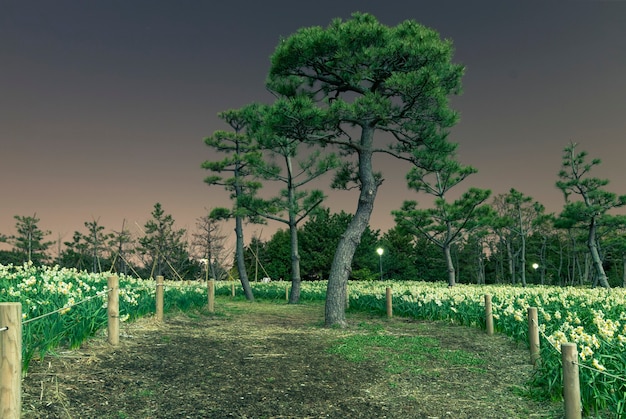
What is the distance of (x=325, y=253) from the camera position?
3669cm

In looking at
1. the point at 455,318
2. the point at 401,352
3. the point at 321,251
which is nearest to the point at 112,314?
the point at 401,352

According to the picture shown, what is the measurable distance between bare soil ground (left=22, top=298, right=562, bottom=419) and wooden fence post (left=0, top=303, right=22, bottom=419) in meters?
0.65

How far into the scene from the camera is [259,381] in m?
5.42

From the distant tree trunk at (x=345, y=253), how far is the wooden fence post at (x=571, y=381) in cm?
629

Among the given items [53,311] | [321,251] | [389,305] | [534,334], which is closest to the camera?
[53,311]

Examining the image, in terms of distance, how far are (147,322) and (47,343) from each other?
371 centimetres

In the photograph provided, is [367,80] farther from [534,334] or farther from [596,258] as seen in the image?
[596,258]

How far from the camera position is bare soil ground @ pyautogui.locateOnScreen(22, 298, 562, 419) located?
444cm

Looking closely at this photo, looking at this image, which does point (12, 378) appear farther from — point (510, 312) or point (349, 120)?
point (349, 120)

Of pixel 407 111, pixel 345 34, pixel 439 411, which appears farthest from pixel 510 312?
pixel 345 34

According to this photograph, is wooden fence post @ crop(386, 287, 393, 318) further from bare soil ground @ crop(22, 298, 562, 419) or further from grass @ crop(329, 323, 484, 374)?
bare soil ground @ crop(22, 298, 562, 419)

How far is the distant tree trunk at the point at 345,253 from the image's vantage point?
33.5 ft

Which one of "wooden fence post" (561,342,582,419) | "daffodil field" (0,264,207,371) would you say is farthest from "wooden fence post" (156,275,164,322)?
"wooden fence post" (561,342,582,419)

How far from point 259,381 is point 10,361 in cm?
273
